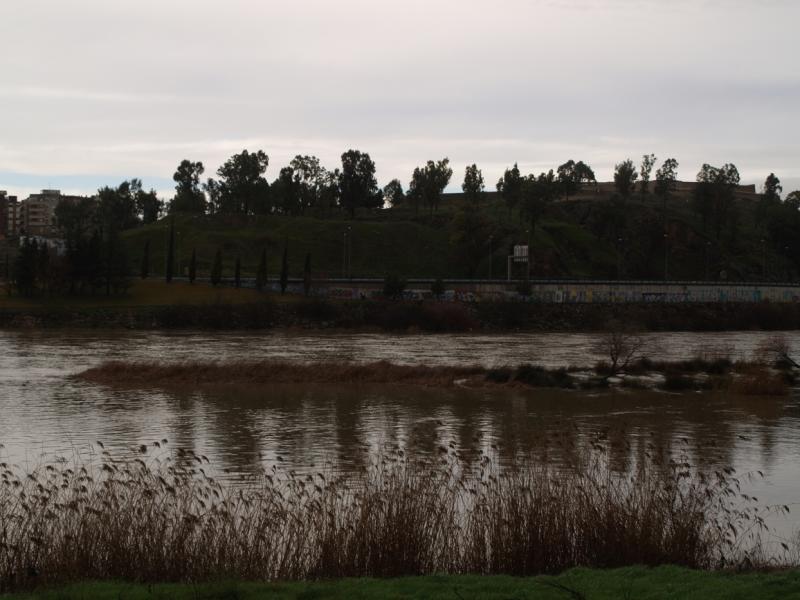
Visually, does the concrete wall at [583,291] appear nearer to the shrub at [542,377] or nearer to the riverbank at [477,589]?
the shrub at [542,377]

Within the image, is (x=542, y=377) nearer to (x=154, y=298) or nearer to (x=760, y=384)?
(x=760, y=384)

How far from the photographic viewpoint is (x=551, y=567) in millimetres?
15719

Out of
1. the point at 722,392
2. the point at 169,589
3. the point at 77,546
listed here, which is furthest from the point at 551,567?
the point at 722,392

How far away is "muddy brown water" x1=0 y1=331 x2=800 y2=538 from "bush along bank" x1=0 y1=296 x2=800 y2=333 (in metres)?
41.9

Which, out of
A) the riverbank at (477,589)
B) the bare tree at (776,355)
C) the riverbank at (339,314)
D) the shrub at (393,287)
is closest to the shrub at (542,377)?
the bare tree at (776,355)

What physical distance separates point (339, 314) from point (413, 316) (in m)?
8.98

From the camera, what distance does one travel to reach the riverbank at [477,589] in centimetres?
1247

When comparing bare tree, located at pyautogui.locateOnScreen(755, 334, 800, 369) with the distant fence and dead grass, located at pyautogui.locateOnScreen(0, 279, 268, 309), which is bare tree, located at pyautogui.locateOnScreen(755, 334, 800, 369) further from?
dead grass, located at pyautogui.locateOnScreen(0, 279, 268, 309)

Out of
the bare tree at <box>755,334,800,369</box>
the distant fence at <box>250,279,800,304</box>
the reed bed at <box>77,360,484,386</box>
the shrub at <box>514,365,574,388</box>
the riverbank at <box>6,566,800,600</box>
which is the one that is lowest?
the reed bed at <box>77,360,484,386</box>

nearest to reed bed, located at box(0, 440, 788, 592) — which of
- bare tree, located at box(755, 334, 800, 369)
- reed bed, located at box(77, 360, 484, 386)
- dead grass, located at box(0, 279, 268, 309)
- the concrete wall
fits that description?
reed bed, located at box(77, 360, 484, 386)

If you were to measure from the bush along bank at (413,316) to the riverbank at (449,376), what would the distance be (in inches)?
1932

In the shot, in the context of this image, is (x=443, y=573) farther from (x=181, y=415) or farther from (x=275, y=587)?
(x=181, y=415)

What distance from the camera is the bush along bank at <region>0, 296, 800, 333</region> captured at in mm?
103812

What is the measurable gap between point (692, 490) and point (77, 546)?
1091 cm
